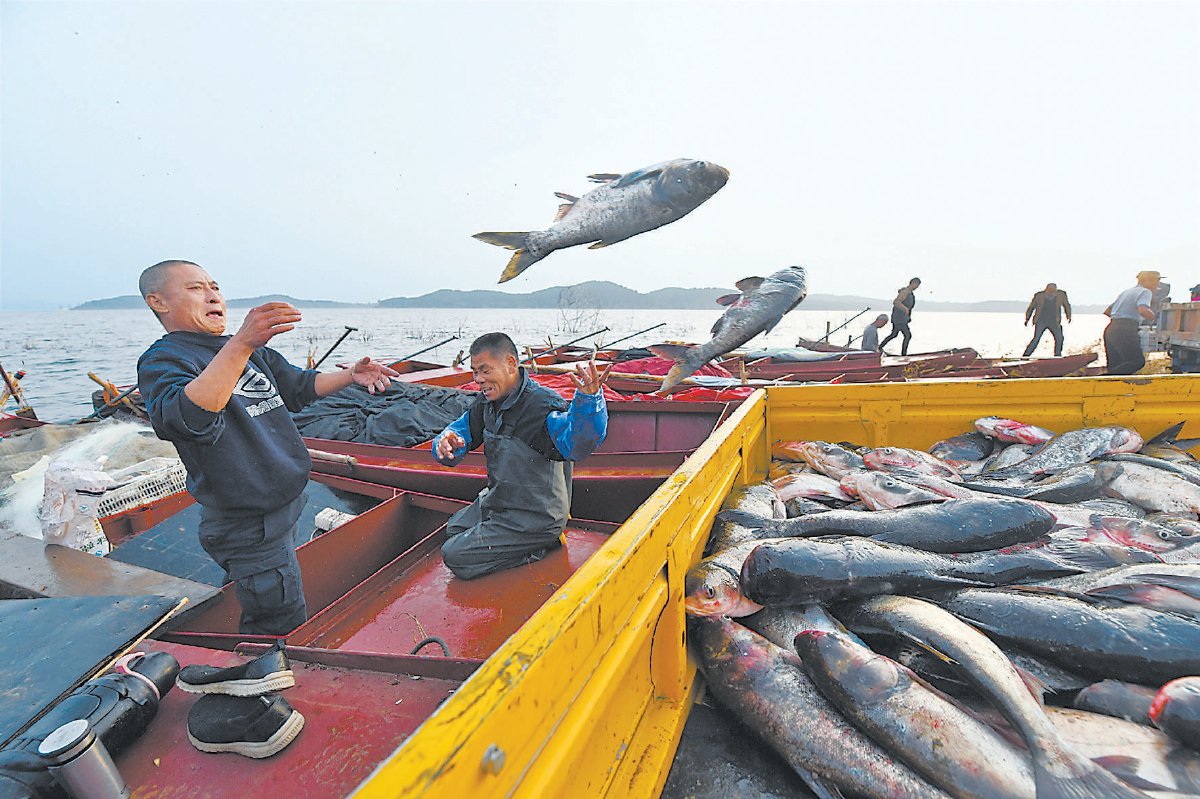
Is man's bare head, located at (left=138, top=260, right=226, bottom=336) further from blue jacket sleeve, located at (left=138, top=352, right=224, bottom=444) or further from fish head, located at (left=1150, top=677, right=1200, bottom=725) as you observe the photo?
fish head, located at (left=1150, top=677, right=1200, bottom=725)

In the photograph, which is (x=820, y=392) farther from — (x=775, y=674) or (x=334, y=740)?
(x=334, y=740)

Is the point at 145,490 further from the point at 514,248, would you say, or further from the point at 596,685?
the point at 596,685

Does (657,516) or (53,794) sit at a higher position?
(657,516)

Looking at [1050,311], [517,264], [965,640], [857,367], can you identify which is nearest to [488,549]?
[517,264]

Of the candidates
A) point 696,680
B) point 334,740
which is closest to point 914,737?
point 696,680

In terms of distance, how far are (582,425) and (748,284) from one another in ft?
8.94

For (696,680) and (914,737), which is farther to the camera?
(696,680)

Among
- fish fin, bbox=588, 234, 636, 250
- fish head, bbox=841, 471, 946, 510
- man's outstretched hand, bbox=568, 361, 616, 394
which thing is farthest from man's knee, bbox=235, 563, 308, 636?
fish head, bbox=841, 471, 946, 510

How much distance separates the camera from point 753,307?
4.96 metres

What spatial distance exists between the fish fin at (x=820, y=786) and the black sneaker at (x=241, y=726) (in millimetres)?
1531

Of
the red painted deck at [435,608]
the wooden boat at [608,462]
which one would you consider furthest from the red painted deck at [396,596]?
the wooden boat at [608,462]

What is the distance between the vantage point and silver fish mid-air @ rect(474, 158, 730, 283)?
3127 mm

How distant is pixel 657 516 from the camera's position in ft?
5.87

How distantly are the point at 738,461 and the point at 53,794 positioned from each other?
2970 millimetres
